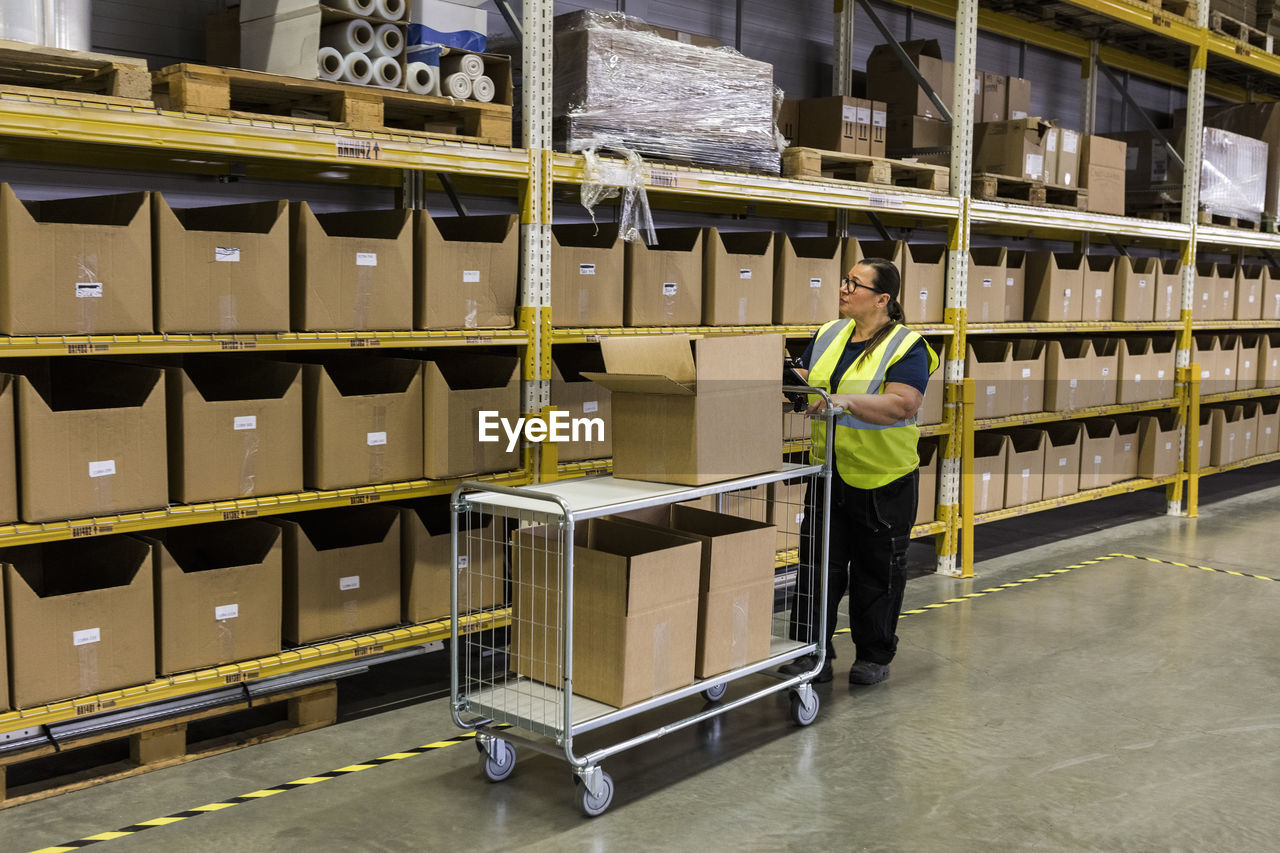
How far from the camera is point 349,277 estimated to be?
15.4 feet

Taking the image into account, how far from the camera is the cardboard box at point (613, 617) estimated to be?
413cm

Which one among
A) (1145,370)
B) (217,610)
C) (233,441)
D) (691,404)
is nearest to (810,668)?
(691,404)

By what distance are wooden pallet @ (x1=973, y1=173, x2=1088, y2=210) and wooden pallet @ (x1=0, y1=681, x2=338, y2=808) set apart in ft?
17.4

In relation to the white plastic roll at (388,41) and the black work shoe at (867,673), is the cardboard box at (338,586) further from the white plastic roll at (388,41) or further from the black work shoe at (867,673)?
the black work shoe at (867,673)

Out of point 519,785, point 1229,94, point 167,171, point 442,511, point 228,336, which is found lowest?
point 519,785

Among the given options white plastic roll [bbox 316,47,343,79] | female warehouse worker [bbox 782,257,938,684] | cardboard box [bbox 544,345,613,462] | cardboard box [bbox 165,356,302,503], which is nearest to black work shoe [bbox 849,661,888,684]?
female warehouse worker [bbox 782,257,938,684]

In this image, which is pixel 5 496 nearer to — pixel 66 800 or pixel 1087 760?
pixel 66 800

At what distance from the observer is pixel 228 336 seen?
172 inches

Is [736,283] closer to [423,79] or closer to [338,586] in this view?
[423,79]

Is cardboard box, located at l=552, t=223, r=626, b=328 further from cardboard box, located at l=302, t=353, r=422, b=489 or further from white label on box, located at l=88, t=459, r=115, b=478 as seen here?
white label on box, located at l=88, t=459, r=115, b=478

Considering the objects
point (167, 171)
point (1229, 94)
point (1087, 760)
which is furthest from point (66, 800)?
point (1229, 94)

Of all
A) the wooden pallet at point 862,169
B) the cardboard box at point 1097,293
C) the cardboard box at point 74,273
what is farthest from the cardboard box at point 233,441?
the cardboard box at point 1097,293

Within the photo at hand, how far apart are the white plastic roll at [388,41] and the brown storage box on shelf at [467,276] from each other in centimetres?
64

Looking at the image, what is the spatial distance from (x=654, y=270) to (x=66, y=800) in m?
3.38
